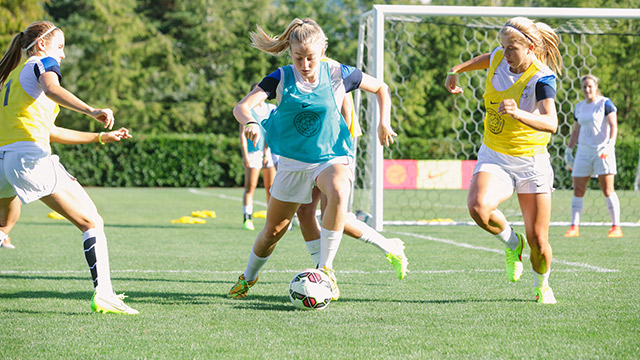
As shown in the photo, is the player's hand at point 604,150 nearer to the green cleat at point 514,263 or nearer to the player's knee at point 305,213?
the green cleat at point 514,263

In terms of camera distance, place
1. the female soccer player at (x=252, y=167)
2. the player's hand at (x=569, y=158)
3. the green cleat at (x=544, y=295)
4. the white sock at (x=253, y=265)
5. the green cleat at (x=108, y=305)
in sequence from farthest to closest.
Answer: the female soccer player at (x=252, y=167)
the player's hand at (x=569, y=158)
the white sock at (x=253, y=265)
the green cleat at (x=544, y=295)
the green cleat at (x=108, y=305)

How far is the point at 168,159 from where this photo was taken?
26812 mm

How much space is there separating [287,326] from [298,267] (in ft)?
8.73

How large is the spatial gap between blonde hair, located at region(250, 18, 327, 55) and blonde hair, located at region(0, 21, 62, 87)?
4.30 ft

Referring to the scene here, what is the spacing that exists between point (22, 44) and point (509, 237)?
360cm

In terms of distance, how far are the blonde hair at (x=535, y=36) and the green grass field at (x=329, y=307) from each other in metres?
1.68

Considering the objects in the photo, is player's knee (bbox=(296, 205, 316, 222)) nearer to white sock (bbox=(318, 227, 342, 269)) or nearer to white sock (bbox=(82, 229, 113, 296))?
white sock (bbox=(318, 227, 342, 269))

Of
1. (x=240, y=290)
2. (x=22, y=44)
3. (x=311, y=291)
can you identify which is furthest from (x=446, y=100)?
(x=22, y=44)

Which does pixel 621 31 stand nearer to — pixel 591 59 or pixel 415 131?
pixel 591 59

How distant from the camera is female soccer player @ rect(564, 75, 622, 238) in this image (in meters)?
9.88

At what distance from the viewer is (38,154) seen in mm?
4434

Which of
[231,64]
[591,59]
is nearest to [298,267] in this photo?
[591,59]

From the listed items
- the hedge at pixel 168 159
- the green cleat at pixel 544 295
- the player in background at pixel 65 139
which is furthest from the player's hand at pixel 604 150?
the hedge at pixel 168 159

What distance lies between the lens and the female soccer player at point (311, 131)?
463 centimetres
